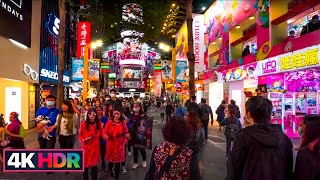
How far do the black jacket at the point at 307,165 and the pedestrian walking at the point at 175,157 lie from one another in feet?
2.91

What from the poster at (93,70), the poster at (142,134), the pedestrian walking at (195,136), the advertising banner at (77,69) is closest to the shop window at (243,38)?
the poster at (93,70)

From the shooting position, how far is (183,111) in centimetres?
1359

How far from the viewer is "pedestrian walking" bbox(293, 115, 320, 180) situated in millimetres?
2879

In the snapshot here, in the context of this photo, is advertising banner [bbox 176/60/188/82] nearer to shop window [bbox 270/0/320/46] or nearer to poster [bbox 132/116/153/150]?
shop window [bbox 270/0/320/46]

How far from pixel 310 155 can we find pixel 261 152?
427 millimetres

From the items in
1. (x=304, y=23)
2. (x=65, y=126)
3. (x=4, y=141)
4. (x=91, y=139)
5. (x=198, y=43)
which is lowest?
(x=4, y=141)

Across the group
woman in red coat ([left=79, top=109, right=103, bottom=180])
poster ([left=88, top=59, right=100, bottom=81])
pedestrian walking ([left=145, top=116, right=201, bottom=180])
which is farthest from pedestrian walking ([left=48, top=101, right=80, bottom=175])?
poster ([left=88, top=59, right=100, bottom=81])

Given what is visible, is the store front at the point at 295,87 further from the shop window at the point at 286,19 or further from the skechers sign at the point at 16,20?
the skechers sign at the point at 16,20

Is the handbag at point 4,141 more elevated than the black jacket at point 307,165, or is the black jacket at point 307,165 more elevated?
the black jacket at point 307,165

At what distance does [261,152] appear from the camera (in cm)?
296

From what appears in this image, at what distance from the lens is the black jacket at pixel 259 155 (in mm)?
2957

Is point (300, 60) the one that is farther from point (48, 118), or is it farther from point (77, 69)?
point (77, 69)

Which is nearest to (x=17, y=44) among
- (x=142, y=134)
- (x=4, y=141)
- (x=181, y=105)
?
(x=181, y=105)

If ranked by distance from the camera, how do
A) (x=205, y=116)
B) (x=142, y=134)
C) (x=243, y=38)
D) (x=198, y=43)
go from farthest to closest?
(x=198, y=43) → (x=243, y=38) → (x=205, y=116) → (x=142, y=134)
